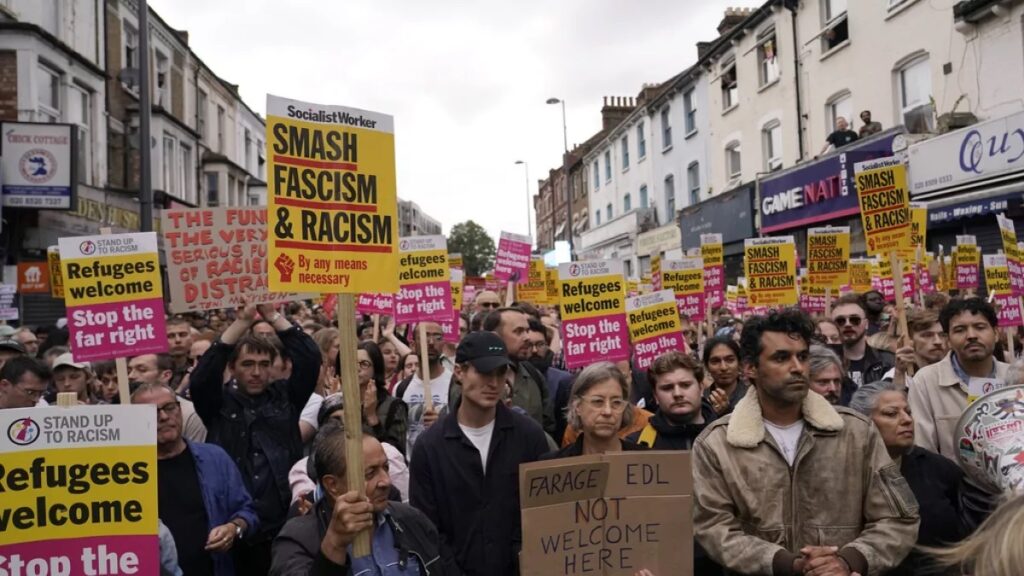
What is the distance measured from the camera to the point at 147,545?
329 cm

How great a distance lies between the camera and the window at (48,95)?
21828 millimetres

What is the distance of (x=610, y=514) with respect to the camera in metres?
3.29

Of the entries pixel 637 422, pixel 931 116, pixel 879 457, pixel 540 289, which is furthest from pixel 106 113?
pixel 879 457

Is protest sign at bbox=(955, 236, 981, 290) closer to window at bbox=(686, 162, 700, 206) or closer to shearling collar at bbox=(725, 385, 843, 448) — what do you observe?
shearling collar at bbox=(725, 385, 843, 448)

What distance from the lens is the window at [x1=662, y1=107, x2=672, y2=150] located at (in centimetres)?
3200

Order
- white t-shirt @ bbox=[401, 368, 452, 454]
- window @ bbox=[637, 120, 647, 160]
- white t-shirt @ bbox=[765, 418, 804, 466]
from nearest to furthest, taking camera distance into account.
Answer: white t-shirt @ bbox=[765, 418, 804, 466] < white t-shirt @ bbox=[401, 368, 452, 454] < window @ bbox=[637, 120, 647, 160]

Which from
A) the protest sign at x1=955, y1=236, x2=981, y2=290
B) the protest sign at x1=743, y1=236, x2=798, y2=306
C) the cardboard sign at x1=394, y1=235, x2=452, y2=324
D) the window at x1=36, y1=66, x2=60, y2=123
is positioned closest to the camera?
the cardboard sign at x1=394, y1=235, x2=452, y2=324

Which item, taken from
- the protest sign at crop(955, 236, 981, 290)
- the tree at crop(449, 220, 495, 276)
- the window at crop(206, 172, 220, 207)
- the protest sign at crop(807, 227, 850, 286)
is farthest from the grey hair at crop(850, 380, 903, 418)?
the tree at crop(449, 220, 495, 276)

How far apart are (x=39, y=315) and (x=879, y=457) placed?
21.9 metres

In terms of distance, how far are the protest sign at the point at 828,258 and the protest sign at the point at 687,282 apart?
1341mm

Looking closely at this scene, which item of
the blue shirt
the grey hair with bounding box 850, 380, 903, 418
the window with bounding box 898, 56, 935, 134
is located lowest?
the blue shirt

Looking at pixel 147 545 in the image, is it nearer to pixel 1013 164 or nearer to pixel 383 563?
pixel 383 563

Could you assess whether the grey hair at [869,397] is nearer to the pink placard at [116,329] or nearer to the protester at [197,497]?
the protester at [197,497]

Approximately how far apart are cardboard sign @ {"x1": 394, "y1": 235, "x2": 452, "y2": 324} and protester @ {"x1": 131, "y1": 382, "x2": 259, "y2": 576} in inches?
189
